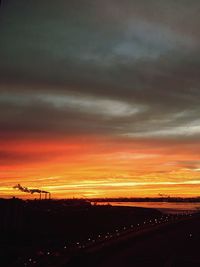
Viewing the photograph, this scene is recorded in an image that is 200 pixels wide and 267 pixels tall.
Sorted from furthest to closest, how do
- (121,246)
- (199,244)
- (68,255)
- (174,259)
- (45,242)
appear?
(45,242)
(199,244)
(121,246)
(174,259)
(68,255)

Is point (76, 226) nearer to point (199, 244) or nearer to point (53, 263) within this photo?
point (199, 244)

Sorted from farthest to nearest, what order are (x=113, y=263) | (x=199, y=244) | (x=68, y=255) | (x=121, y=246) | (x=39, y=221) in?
1. (x=39, y=221)
2. (x=199, y=244)
3. (x=121, y=246)
4. (x=113, y=263)
5. (x=68, y=255)

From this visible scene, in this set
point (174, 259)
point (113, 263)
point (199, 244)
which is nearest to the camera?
point (113, 263)

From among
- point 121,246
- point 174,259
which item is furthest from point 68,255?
point 121,246

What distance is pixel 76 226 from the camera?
96.9 metres

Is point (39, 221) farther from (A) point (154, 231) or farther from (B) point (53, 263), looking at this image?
(B) point (53, 263)

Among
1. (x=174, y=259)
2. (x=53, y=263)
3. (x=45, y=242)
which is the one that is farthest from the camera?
(x=45, y=242)

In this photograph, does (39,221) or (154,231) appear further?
(39,221)

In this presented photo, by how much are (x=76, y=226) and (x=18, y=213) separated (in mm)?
21196

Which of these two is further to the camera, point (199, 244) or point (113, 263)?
point (199, 244)

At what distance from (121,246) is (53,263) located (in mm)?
19748

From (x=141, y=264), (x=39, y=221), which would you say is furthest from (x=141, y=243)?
→ (x=39, y=221)

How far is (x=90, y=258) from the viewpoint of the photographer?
126ft

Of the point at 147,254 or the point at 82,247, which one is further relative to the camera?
the point at 147,254
